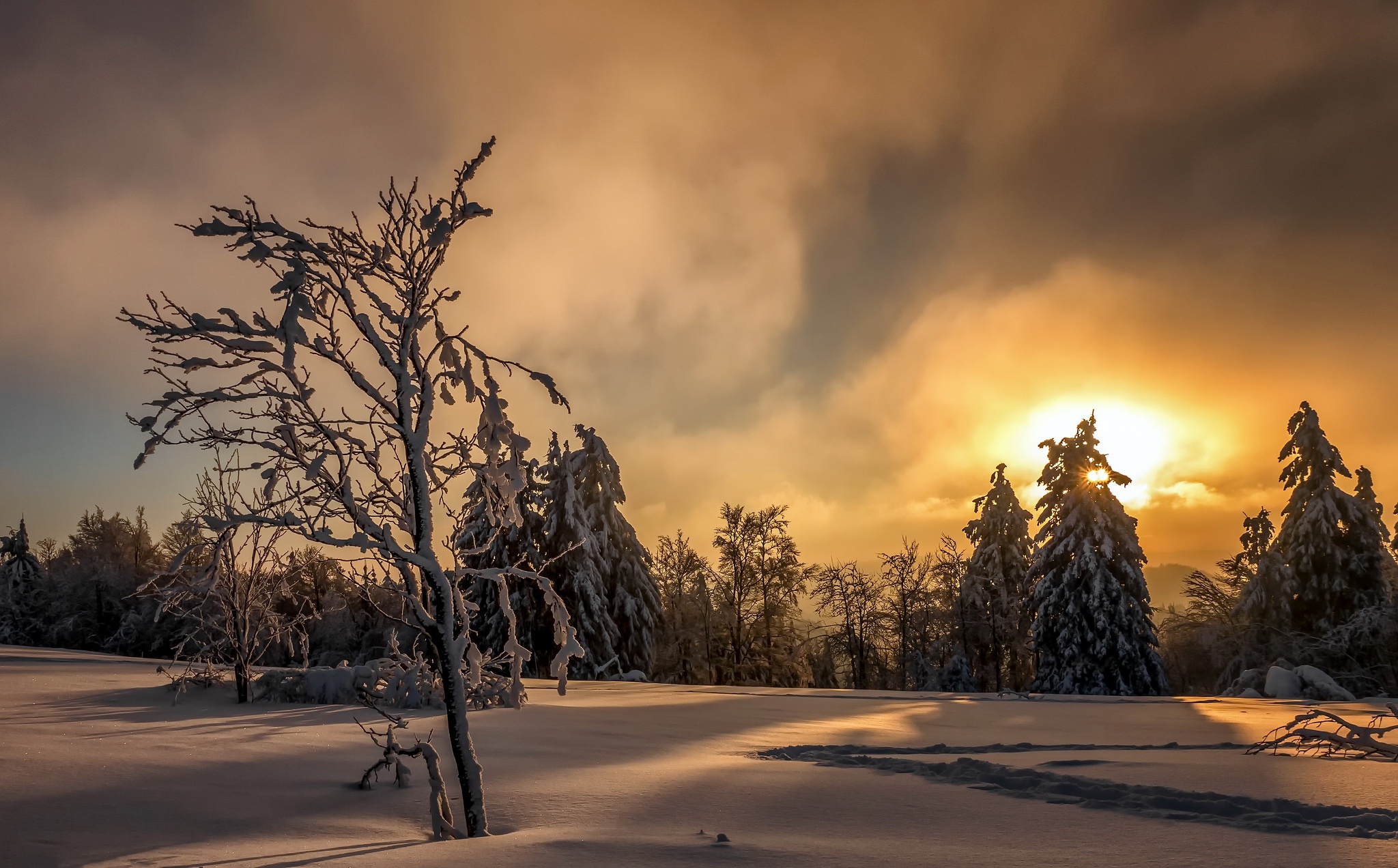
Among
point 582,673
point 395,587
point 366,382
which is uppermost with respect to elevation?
A: point 366,382

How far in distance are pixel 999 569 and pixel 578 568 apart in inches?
827

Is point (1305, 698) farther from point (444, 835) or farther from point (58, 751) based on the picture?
point (58, 751)

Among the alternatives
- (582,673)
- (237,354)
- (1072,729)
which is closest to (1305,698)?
(1072,729)

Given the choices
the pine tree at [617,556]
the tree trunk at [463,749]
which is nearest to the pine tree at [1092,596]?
the pine tree at [617,556]

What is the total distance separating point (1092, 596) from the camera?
30016 millimetres

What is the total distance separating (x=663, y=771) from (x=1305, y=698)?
1532cm

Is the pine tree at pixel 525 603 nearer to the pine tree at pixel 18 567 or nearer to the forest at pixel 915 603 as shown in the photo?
the forest at pixel 915 603

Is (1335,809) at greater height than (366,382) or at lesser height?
lesser

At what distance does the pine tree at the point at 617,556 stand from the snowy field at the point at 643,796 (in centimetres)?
2399

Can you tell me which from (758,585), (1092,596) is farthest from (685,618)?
(1092,596)

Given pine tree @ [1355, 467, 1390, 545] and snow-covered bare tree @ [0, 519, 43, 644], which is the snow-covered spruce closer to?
pine tree @ [1355, 467, 1390, 545]

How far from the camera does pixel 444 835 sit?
16.5ft

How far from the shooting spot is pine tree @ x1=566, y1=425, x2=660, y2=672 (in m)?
34.8

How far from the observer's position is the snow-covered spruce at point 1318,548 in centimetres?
2980
